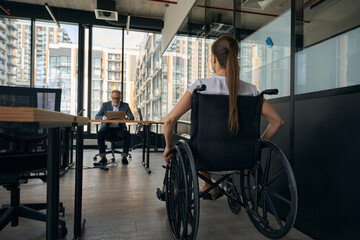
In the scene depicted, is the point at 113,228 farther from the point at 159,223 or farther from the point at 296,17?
the point at 296,17

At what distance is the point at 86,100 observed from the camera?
606 centimetres

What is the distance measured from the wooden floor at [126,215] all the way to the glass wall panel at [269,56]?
105 centimetres

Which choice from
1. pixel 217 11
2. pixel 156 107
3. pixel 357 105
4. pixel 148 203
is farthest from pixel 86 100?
pixel 357 105

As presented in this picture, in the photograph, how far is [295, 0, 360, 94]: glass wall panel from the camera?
1.32 meters

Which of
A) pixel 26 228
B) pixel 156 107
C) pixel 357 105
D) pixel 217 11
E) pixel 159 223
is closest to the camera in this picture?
pixel 357 105

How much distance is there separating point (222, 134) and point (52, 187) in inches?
31.7

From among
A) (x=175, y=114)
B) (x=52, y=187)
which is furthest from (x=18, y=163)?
(x=175, y=114)

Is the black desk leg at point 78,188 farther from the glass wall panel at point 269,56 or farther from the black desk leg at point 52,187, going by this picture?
the glass wall panel at point 269,56

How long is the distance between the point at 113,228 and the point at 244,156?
1004mm

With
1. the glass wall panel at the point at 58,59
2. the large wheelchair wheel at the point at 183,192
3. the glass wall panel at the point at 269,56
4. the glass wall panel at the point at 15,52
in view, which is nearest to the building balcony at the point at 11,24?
the glass wall panel at the point at 15,52

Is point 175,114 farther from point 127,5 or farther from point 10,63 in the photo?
point 10,63

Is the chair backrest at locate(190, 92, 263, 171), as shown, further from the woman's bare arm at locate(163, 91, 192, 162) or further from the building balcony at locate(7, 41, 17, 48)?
the building balcony at locate(7, 41, 17, 48)


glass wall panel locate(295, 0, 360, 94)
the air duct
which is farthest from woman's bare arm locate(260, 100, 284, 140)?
the air duct

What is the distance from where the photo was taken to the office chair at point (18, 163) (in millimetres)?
1383
